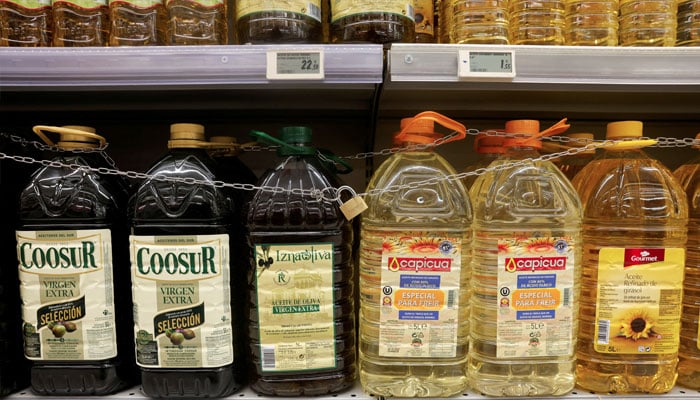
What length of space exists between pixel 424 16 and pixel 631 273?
83cm

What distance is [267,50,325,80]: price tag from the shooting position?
91 centimetres

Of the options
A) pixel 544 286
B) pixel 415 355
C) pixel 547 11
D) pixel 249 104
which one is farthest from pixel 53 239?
pixel 547 11

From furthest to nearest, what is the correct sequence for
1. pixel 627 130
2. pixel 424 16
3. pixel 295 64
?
pixel 424 16 < pixel 627 130 < pixel 295 64

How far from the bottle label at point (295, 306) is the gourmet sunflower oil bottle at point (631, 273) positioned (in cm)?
64

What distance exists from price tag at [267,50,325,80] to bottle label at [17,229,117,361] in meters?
0.54

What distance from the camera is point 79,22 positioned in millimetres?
1068

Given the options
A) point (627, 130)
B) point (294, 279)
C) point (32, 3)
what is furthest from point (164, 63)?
point (627, 130)

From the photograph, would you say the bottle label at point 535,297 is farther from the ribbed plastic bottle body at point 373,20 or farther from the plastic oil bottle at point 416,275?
the ribbed plastic bottle body at point 373,20

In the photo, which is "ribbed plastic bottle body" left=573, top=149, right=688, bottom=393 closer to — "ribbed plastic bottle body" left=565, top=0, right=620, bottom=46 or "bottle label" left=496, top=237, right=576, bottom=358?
"bottle label" left=496, top=237, right=576, bottom=358

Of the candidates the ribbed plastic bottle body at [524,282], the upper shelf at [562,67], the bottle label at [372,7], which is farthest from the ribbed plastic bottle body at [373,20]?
the ribbed plastic bottle body at [524,282]

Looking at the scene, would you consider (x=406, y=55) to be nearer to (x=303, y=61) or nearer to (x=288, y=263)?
(x=303, y=61)

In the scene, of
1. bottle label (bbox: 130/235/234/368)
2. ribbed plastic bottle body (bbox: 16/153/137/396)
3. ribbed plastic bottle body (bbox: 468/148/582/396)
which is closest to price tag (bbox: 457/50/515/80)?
ribbed plastic bottle body (bbox: 468/148/582/396)

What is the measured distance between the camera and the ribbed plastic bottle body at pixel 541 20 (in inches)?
42.5

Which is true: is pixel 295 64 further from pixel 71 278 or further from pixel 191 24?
pixel 71 278
